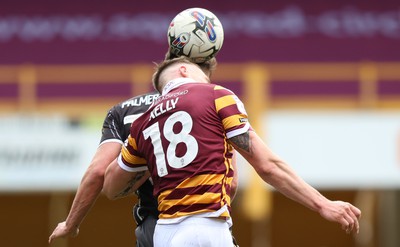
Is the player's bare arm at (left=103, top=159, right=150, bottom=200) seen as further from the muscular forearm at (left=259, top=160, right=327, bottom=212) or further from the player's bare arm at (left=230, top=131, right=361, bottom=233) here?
the muscular forearm at (left=259, top=160, right=327, bottom=212)

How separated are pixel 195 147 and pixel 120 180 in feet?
1.95

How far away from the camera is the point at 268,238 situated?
15.9 m

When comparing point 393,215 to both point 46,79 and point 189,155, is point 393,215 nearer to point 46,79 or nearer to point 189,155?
point 46,79

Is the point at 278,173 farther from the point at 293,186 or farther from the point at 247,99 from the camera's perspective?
the point at 247,99

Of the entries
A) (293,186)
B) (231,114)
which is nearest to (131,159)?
(231,114)

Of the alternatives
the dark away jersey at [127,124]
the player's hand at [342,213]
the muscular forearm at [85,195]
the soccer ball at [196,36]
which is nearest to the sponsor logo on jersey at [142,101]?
the dark away jersey at [127,124]

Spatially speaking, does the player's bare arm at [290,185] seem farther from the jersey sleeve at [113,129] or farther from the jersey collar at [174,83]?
the jersey sleeve at [113,129]

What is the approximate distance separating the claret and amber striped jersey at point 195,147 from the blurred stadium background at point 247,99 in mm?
7084

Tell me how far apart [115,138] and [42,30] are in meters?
13.9

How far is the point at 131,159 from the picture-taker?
531 centimetres

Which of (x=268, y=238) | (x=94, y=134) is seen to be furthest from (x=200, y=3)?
(x=94, y=134)

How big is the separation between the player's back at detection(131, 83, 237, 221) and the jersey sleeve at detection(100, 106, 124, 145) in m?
0.82

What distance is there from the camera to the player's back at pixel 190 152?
197 inches

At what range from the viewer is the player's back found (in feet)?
16.5
